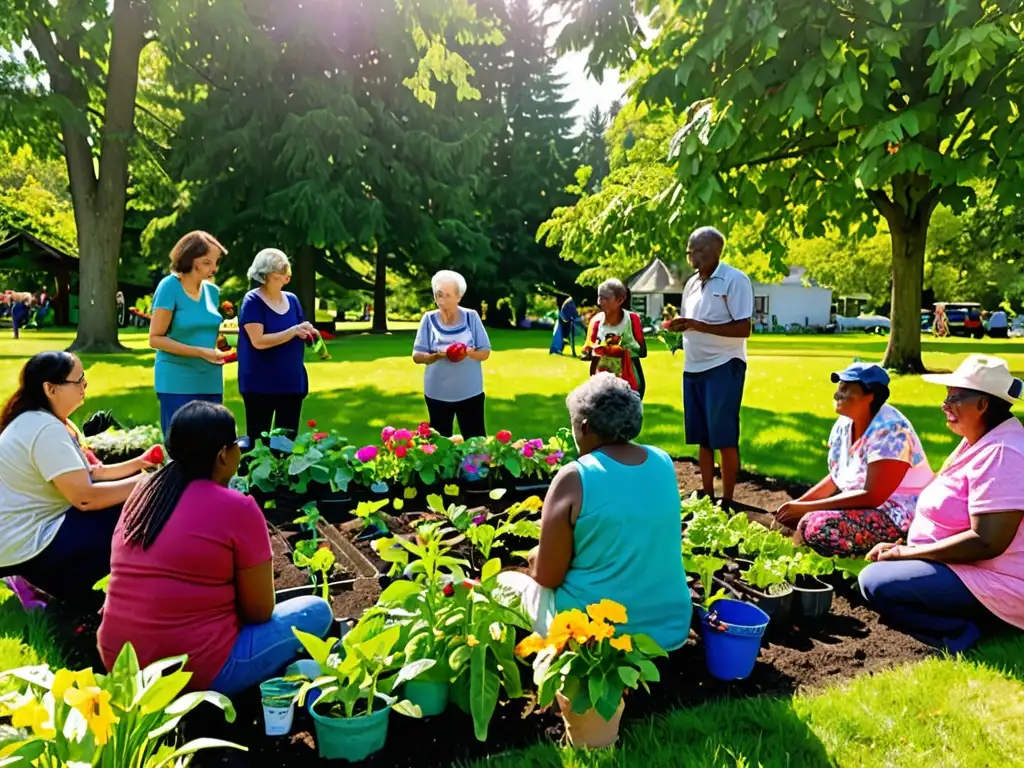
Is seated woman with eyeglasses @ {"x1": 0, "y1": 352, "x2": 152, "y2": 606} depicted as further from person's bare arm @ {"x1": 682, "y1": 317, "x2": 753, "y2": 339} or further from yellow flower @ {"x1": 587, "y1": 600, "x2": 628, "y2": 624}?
person's bare arm @ {"x1": 682, "y1": 317, "x2": 753, "y2": 339}

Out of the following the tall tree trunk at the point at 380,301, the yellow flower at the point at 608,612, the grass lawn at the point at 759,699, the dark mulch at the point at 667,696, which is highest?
the tall tree trunk at the point at 380,301

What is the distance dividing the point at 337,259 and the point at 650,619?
34033 mm

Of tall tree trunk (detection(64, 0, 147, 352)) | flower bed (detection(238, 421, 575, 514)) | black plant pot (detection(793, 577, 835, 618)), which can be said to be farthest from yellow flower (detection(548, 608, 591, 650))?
tall tree trunk (detection(64, 0, 147, 352))

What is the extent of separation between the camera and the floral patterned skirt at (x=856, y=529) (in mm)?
4070

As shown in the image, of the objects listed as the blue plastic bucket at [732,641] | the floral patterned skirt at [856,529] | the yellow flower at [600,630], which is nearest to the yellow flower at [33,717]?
the yellow flower at [600,630]

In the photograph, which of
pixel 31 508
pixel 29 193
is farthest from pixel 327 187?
pixel 29 193

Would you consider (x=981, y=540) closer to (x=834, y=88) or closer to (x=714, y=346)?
(x=714, y=346)

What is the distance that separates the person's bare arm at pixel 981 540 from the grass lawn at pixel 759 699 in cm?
41

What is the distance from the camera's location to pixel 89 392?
11617mm

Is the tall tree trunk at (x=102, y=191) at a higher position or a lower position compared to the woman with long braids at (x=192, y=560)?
higher

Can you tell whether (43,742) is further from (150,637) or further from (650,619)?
(650,619)

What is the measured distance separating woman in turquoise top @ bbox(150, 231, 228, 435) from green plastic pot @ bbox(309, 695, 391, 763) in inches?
130

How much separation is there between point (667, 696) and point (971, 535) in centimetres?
152

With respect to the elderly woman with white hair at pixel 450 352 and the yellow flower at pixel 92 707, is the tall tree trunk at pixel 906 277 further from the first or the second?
the yellow flower at pixel 92 707
